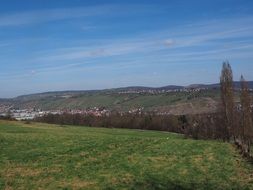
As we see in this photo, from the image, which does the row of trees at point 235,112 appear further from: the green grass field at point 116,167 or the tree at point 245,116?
the green grass field at point 116,167

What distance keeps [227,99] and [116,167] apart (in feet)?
122

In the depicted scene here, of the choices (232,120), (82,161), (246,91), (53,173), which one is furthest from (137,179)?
(232,120)

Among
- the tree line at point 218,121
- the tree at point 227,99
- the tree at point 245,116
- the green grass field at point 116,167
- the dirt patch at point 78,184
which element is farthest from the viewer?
the tree at point 227,99

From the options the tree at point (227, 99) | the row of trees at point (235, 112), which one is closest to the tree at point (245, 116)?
the row of trees at point (235, 112)

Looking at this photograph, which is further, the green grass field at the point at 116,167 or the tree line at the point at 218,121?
the tree line at the point at 218,121

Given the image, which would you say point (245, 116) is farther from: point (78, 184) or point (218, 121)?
point (78, 184)

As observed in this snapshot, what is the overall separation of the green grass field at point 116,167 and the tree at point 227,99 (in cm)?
2397

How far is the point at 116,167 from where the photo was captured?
24.7m

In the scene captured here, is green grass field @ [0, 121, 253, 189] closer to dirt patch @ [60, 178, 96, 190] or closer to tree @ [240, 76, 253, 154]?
dirt patch @ [60, 178, 96, 190]

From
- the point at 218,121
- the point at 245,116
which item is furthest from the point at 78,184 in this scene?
the point at 218,121

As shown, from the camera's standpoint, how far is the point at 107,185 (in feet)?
65.5

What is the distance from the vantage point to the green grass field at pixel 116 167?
20.6 metres

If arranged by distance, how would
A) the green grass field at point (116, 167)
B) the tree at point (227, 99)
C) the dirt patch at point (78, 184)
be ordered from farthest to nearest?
the tree at point (227, 99) → the green grass field at point (116, 167) → the dirt patch at point (78, 184)

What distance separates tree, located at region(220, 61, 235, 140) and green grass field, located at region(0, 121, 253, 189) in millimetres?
23974
